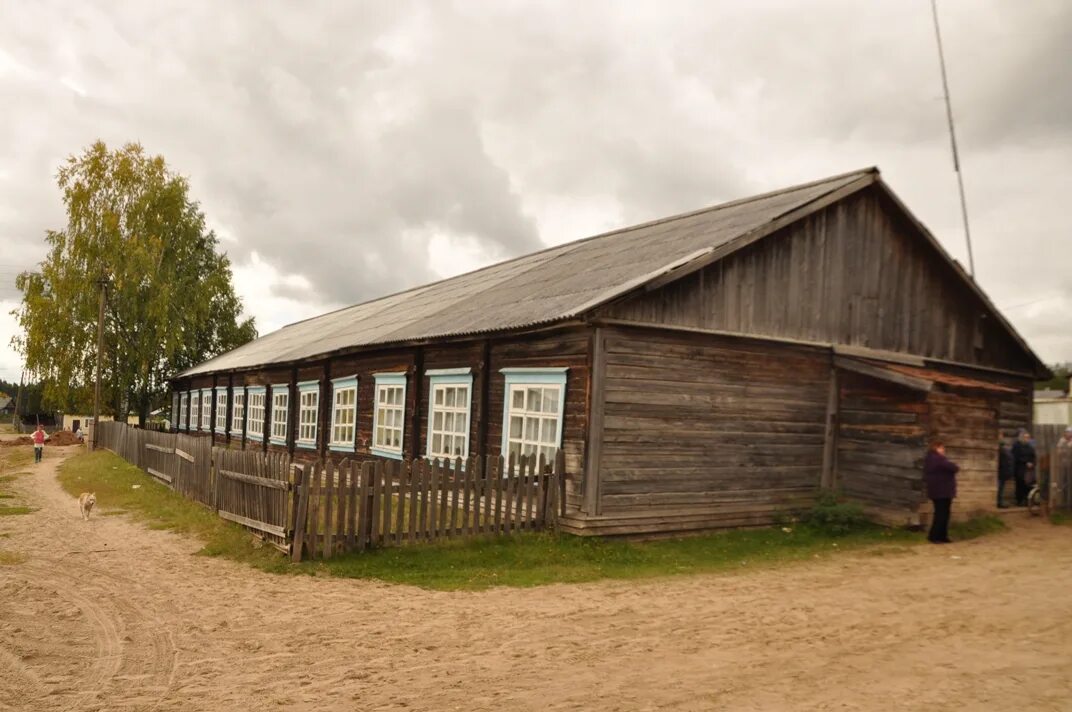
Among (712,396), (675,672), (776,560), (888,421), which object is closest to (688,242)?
(712,396)

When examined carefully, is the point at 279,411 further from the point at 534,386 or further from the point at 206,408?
the point at 534,386

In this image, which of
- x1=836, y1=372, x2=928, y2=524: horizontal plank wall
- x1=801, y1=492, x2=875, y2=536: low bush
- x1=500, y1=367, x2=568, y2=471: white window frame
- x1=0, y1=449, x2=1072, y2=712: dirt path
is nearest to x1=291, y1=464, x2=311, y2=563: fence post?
x1=0, y1=449, x2=1072, y2=712: dirt path

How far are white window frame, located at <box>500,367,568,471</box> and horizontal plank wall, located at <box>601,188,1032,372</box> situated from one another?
54.9 inches

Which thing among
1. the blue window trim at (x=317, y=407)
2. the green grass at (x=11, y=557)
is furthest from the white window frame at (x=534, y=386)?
the blue window trim at (x=317, y=407)

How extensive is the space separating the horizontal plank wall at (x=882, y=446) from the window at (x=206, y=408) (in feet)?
80.5

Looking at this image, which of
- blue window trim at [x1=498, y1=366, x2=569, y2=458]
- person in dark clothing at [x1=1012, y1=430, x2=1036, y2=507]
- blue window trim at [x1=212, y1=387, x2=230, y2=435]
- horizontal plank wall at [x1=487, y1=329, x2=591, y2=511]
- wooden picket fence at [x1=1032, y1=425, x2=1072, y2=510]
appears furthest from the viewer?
blue window trim at [x1=212, y1=387, x2=230, y2=435]

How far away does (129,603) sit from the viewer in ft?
25.1

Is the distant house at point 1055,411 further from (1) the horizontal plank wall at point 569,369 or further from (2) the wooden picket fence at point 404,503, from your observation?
(2) the wooden picket fence at point 404,503

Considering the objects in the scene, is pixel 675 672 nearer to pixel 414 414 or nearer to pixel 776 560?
pixel 776 560

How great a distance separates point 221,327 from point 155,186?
8263 millimetres

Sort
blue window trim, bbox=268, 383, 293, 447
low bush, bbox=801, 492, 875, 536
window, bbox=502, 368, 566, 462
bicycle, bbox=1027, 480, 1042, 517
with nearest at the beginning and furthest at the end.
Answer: window, bbox=502, 368, 566, 462, low bush, bbox=801, 492, 875, 536, bicycle, bbox=1027, 480, 1042, 517, blue window trim, bbox=268, 383, 293, 447

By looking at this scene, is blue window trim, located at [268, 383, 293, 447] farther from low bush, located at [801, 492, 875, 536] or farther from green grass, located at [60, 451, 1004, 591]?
low bush, located at [801, 492, 875, 536]

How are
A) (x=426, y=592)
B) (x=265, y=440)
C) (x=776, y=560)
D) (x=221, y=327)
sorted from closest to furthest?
(x=426, y=592)
(x=776, y=560)
(x=265, y=440)
(x=221, y=327)

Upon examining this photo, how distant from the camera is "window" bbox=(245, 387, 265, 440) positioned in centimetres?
2414
